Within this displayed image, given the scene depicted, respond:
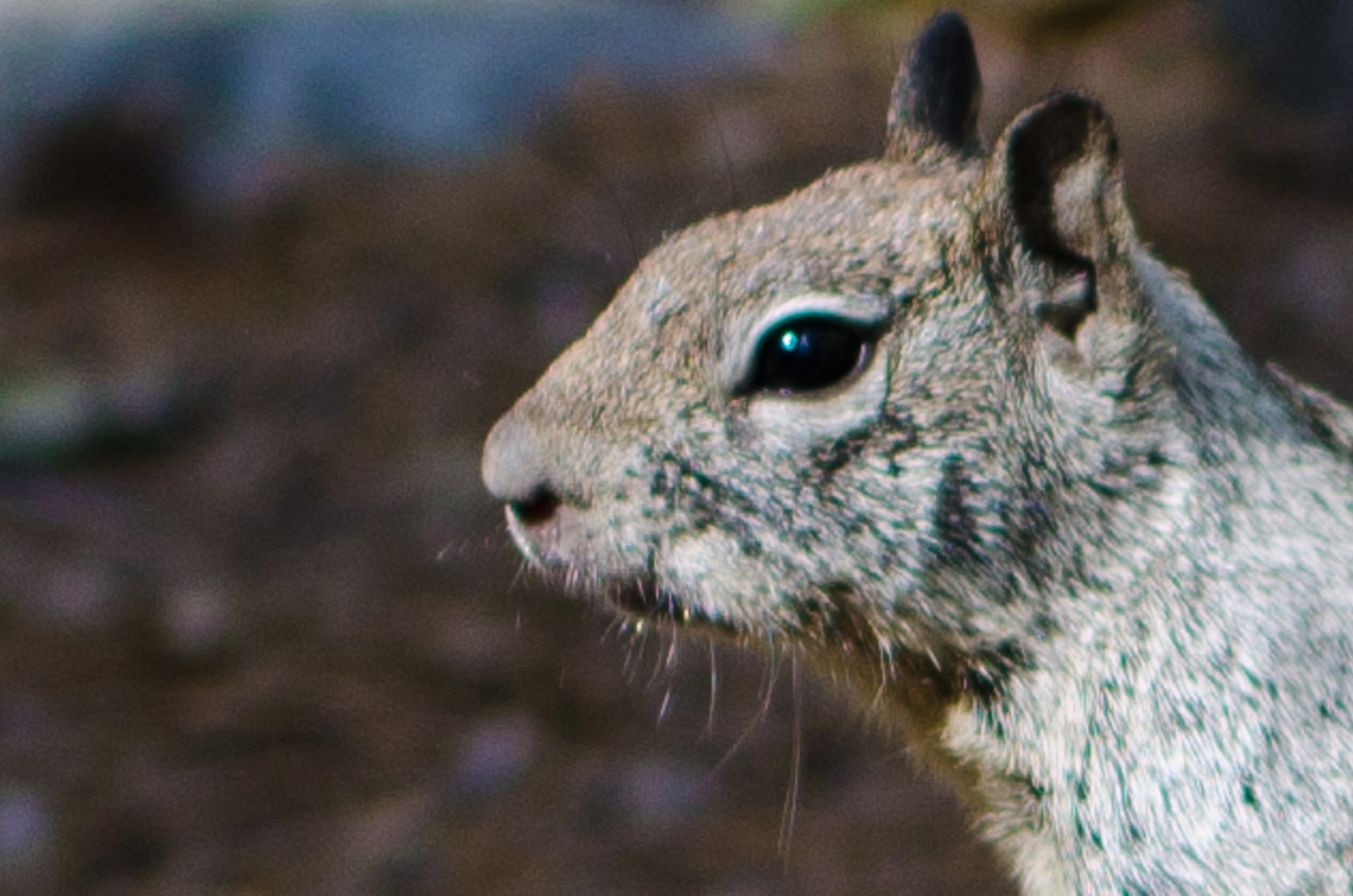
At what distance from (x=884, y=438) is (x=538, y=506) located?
52 centimetres

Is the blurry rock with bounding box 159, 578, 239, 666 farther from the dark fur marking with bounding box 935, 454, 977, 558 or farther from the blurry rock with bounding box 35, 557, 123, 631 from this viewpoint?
the dark fur marking with bounding box 935, 454, 977, 558

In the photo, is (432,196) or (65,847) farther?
(432,196)

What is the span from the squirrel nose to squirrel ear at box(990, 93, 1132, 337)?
761 millimetres

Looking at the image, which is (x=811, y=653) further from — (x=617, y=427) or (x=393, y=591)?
(x=393, y=591)

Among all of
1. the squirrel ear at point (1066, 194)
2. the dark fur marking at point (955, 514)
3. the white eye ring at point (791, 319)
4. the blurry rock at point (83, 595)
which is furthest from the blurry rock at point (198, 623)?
the squirrel ear at point (1066, 194)

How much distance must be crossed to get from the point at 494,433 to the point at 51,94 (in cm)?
889

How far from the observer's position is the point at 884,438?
2.70 m

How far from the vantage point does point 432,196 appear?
32.3 ft

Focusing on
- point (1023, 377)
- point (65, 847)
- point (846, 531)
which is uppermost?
point (1023, 377)

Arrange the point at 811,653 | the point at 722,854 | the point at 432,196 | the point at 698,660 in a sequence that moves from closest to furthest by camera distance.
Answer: the point at 811,653, the point at 722,854, the point at 698,660, the point at 432,196

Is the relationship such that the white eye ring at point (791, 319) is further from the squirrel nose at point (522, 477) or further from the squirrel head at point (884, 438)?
the squirrel nose at point (522, 477)

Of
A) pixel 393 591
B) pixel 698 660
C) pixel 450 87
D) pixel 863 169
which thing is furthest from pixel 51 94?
pixel 863 169

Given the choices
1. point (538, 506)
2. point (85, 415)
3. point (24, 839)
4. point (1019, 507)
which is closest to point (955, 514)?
point (1019, 507)

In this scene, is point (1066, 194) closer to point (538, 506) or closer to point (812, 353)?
point (812, 353)
